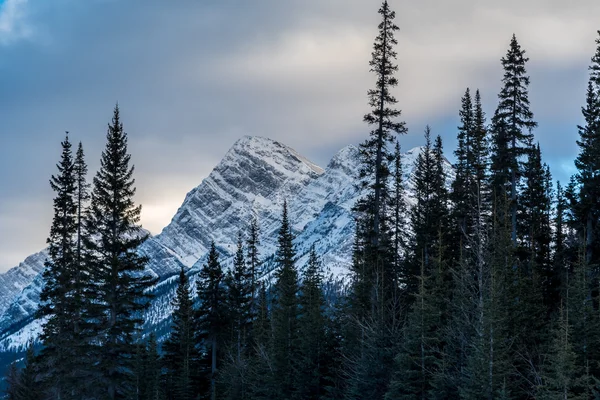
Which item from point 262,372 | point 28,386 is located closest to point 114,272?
point 262,372

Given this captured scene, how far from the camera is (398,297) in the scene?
40.3 metres

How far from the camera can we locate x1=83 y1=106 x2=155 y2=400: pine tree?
41.2 m

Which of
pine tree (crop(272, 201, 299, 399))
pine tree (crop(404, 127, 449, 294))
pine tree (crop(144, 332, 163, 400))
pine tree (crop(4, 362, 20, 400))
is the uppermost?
pine tree (crop(404, 127, 449, 294))

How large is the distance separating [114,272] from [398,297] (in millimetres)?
16794

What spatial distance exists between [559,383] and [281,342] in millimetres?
A: 27099

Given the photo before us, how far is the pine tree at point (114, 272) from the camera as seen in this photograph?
135 ft

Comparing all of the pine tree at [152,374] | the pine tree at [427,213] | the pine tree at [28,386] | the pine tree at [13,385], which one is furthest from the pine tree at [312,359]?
the pine tree at [13,385]

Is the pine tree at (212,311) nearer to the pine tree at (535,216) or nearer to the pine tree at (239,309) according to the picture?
the pine tree at (239,309)

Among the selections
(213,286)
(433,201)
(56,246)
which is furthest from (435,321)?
(213,286)

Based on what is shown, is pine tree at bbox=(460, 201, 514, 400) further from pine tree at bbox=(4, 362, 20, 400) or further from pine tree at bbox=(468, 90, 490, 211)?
pine tree at bbox=(4, 362, 20, 400)

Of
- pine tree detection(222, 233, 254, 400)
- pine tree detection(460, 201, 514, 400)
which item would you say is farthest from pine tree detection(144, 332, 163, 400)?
pine tree detection(460, 201, 514, 400)

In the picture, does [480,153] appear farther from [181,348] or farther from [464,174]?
[181,348]

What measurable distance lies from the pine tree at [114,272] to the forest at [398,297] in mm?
87

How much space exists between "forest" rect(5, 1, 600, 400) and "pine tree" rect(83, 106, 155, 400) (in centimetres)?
9
